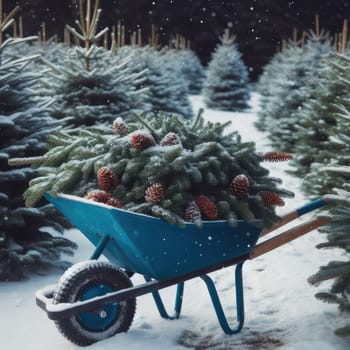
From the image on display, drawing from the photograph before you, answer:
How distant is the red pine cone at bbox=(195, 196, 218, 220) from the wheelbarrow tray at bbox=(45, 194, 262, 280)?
4cm

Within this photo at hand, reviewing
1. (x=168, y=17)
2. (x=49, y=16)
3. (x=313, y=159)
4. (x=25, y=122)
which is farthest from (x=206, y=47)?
(x=25, y=122)

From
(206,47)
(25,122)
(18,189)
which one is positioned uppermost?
(25,122)

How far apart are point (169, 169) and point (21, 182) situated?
1983 millimetres

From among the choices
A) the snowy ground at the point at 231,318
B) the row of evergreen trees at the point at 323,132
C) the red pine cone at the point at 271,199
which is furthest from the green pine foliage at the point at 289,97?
the red pine cone at the point at 271,199

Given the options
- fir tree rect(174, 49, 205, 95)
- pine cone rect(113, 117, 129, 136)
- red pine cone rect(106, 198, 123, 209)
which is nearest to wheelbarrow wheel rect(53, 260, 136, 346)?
red pine cone rect(106, 198, 123, 209)

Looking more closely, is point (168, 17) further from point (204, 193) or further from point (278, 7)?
point (204, 193)

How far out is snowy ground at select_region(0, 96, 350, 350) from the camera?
3.09 metres

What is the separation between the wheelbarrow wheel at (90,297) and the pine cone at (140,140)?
61 cm

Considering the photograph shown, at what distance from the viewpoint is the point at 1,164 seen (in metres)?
4.52

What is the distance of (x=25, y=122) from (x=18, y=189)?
1.71 feet

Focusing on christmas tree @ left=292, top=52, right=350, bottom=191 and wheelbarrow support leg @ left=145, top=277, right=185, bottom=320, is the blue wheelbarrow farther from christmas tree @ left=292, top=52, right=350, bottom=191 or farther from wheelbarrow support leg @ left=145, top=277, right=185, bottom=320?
christmas tree @ left=292, top=52, right=350, bottom=191

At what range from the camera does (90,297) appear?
2953mm

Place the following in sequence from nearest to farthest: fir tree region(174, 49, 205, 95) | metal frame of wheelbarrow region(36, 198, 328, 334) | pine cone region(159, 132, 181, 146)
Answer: metal frame of wheelbarrow region(36, 198, 328, 334)
pine cone region(159, 132, 181, 146)
fir tree region(174, 49, 205, 95)

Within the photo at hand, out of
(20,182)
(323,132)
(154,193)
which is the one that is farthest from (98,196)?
(323,132)
